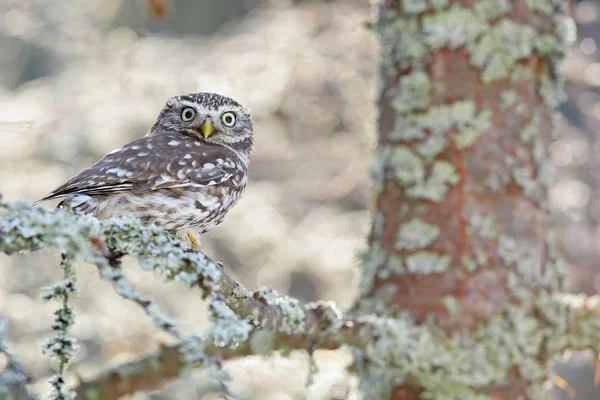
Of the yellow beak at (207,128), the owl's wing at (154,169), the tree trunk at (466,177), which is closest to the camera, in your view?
the owl's wing at (154,169)

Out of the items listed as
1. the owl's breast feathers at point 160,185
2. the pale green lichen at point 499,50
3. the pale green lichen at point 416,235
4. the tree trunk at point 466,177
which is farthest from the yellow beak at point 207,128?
the pale green lichen at point 499,50

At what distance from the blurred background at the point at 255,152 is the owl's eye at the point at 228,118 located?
0.70 meters

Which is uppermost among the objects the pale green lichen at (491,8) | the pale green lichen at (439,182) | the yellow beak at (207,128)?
the pale green lichen at (491,8)

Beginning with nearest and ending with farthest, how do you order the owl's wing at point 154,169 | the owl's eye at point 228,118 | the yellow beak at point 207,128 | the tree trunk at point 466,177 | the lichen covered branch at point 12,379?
the lichen covered branch at point 12,379 → the owl's wing at point 154,169 → the tree trunk at point 466,177 → the yellow beak at point 207,128 → the owl's eye at point 228,118

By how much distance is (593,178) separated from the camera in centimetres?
652

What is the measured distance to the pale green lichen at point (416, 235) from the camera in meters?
3.29

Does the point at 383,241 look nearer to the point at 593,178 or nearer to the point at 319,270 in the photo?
the point at 319,270

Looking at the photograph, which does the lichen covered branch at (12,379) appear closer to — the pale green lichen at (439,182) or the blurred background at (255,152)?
the pale green lichen at (439,182)

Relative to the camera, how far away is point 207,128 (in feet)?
12.4

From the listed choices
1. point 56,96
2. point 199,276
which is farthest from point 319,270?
point 199,276

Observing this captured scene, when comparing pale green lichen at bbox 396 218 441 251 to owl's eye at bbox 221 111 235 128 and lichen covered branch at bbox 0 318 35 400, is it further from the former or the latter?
lichen covered branch at bbox 0 318 35 400

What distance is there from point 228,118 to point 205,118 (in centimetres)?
14

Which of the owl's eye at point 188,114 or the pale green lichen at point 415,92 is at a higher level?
the owl's eye at point 188,114

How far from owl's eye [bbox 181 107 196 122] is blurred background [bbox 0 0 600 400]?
1.97ft
